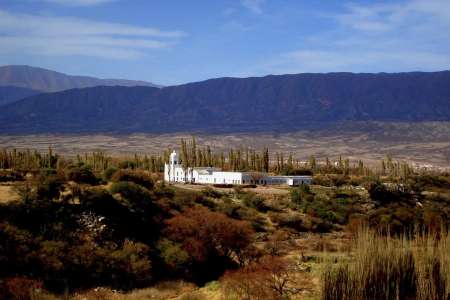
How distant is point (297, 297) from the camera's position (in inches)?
1062

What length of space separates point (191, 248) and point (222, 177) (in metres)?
36.5

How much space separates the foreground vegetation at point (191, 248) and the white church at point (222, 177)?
61.4ft

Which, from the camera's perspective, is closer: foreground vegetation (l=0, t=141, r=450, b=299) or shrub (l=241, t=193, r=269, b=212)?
foreground vegetation (l=0, t=141, r=450, b=299)

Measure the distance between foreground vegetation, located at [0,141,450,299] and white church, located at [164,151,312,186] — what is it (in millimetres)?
18705

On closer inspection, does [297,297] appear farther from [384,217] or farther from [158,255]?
[384,217]

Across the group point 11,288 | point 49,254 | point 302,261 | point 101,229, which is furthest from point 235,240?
point 11,288

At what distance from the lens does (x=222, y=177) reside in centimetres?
7062

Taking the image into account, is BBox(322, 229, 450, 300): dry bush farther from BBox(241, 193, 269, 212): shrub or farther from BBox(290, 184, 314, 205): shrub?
BBox(290, 184, 314, 205): shrub

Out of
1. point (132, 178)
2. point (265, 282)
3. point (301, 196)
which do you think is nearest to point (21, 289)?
point (265, 282)

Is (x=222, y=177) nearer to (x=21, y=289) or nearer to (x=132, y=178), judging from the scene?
(x=132, y=178)

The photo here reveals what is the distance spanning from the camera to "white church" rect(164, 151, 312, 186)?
69.9m

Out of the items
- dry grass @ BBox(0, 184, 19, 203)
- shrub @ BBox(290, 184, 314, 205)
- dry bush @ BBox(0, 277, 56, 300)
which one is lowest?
shrub @ BBox(290, 184, 314, 205)

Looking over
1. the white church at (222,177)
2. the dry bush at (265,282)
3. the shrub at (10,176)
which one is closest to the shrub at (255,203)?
the white church at (222,177)

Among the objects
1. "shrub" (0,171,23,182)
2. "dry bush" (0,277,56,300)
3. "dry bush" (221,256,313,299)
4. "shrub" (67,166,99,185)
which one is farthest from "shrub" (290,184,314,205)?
"dry bush" (0,277,56,300)
